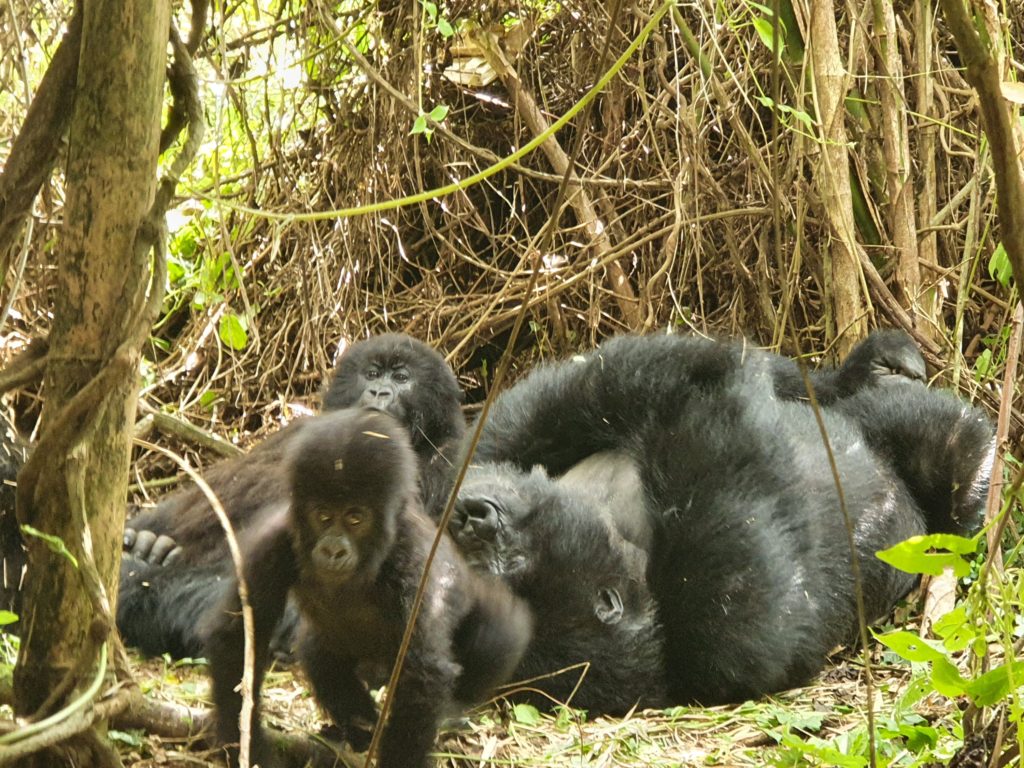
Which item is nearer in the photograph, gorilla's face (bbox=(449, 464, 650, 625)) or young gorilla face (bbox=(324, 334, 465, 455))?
gorilla's face (bbox=(449, 464, 650, 625))

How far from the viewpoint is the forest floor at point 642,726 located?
2.36 meters

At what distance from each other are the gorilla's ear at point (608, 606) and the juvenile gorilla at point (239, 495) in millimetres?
697

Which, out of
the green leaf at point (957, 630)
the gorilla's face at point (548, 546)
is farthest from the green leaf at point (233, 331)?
the green leaf at point (957, 630)

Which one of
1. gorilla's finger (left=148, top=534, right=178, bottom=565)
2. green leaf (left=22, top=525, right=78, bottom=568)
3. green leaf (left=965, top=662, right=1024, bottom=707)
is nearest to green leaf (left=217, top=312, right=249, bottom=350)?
gorilla's finger (left=148, top=534, right=178, bottom=565)

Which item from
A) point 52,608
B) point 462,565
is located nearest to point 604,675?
point 462,565

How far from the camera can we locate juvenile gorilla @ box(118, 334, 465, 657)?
2984mm

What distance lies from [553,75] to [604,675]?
223 centimetres

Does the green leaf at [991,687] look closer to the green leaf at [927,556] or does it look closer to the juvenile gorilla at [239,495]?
the green leaf at [927,556]

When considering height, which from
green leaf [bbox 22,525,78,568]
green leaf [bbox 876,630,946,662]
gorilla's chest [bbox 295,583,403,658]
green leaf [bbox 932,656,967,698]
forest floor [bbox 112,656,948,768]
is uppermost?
green leaf [bbox 22,525,78,568]

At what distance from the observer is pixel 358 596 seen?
2.10 metres

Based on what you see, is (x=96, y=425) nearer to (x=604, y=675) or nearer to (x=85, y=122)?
(x=85, y=122)

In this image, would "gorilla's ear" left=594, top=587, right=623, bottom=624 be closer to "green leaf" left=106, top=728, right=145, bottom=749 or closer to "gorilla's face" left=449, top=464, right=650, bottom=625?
"gorilla's face" left=449, top=464, right=650, bottom=625

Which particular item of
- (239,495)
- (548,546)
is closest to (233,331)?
(239,495)

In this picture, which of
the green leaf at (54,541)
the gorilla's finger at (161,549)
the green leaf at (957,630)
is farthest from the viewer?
the gorilla's finger at (161,549)
